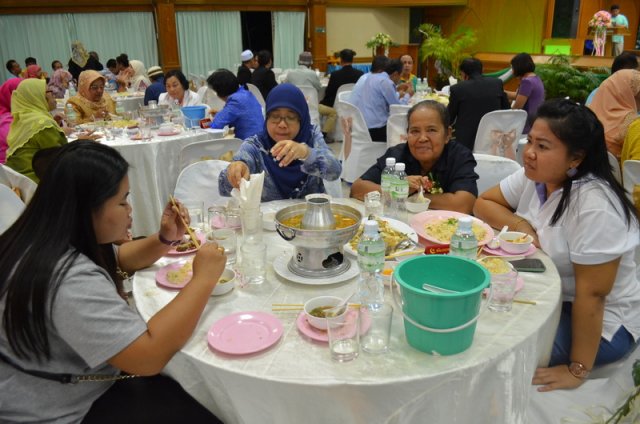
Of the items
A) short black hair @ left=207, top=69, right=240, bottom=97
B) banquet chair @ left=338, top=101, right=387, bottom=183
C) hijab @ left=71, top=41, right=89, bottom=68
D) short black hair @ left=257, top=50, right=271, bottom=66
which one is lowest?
banquet chair @ left=338, top=101, right=387, bottom=183

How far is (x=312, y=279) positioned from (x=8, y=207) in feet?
6.17

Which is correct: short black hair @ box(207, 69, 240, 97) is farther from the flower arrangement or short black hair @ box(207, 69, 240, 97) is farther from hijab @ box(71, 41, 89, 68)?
the flower arrangement

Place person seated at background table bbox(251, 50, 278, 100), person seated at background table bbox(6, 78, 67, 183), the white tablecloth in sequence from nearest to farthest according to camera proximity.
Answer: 1. person seated at background table bbox(6, 78, 67, 183)
2. the white tablecloth
3. person seated at background table bbox(251, 50, 278, 100)

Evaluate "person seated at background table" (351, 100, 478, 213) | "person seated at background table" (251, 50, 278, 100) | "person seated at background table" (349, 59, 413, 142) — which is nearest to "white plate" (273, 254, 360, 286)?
"person seated at background table" (351, 100, 478, 213)

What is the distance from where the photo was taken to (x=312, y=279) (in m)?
1.55

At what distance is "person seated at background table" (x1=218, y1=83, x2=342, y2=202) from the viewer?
251 centimetres

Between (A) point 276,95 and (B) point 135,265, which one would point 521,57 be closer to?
(A) point 276,95

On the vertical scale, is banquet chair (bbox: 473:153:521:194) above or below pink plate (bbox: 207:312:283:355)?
above

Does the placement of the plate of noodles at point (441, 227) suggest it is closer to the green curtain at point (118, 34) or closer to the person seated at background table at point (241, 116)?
the person seated at background table at point (241, 116)

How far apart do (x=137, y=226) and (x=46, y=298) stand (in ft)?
10.6

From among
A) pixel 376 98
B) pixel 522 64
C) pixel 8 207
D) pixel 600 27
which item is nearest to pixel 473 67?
pixel 522 64

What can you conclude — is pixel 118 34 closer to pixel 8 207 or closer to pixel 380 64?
pixel 380 64

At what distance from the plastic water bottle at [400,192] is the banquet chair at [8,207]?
1929 millimetres

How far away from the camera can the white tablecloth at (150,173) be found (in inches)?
159
